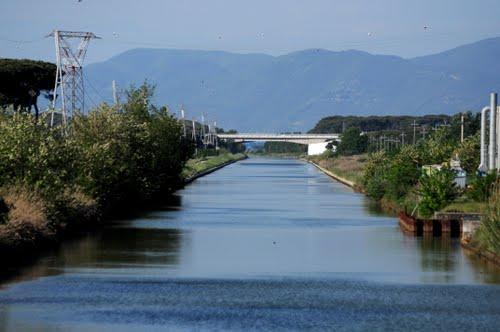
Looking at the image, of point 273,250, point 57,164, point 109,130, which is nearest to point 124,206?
point 109,130

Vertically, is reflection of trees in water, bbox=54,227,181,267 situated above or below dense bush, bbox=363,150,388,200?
below

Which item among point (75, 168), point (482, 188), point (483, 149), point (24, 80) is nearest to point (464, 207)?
point (482, 188)

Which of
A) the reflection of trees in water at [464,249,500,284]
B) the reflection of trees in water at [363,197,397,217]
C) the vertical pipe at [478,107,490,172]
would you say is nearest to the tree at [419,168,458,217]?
the vertical pipe at [478,107,490,172]

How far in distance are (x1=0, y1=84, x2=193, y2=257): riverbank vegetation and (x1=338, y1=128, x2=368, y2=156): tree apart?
10064 cm

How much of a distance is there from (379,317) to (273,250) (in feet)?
45.5

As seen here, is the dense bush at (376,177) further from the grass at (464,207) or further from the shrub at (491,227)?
the shrub at (491,227)

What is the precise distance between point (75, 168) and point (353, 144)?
128m

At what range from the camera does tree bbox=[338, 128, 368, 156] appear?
172500 millimetres

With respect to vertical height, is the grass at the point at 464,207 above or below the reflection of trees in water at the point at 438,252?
above

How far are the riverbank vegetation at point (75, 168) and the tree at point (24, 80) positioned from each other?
16.4 meters

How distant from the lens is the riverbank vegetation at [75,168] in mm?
36500

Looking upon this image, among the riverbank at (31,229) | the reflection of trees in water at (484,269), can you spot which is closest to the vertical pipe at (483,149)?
the reflection of trees in water at (484,269)

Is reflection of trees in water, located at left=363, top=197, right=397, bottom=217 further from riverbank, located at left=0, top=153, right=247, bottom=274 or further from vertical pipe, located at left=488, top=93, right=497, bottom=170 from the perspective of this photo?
riverbank, located at left=0, top=153, right=247, bottom=274

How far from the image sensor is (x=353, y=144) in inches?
6816
